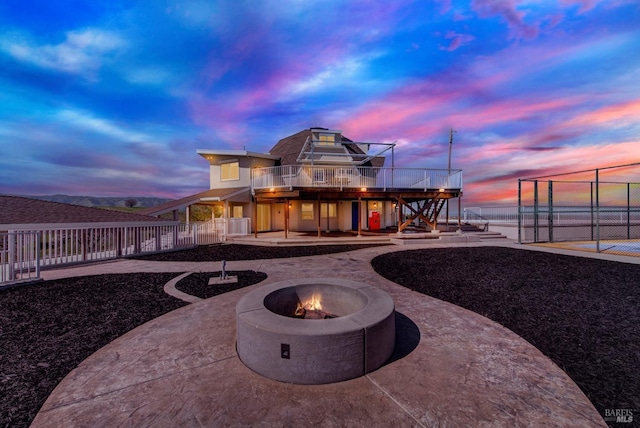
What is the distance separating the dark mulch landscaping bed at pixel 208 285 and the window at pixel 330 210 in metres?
12.7

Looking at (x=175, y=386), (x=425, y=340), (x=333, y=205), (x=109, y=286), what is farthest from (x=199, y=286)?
(x=333, y=205)

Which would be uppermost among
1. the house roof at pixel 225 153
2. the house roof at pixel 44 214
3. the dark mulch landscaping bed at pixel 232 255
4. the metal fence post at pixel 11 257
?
the house roof at pixel 225 153

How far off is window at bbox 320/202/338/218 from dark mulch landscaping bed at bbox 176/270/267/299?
12671mm

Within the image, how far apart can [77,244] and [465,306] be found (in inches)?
518

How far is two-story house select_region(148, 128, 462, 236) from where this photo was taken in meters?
16.0

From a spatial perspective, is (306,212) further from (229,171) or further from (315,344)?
(315,344)

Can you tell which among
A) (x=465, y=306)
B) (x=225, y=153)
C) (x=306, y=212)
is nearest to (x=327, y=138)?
(x=306, y=212)

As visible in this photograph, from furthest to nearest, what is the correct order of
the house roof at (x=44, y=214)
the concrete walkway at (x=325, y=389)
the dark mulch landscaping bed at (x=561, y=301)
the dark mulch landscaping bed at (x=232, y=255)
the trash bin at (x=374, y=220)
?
1. the trash bin at (x=374, y=220)
2. the dark mulch landscaping bed at (x=232, y=255)
3. the house roof at (x=44, y=214)
4. the dark mulch landscaping bed at (x=561, y=301)
5. the concrete walkway at (x=325, y=389)

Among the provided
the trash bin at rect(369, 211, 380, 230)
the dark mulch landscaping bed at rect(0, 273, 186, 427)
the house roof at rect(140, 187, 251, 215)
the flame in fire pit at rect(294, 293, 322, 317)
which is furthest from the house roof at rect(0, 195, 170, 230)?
the trash bin at rect(369, 211, 380, 230)

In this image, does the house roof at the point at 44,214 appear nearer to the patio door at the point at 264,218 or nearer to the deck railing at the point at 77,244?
the deck railing at the point at 77,244

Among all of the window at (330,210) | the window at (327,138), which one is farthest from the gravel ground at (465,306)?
the window at (327,138)

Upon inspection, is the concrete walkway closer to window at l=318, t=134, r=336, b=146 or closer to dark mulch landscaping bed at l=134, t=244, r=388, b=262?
dark mulch landscaping bed at l=134, t=244, r=388, b=262

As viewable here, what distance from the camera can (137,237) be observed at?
11.3 metres

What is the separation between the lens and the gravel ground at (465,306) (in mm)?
→ 2883
